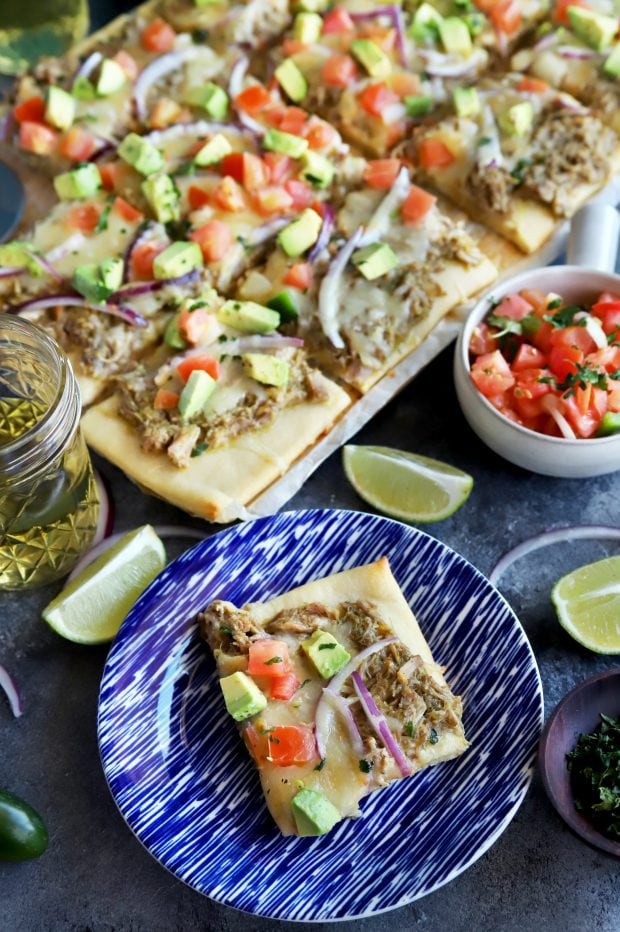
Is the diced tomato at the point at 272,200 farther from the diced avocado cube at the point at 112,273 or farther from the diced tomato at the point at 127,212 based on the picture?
the diced avocado cube at the point at 112,273

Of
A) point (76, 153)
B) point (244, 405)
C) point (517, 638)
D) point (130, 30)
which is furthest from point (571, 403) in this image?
point (130, 30)

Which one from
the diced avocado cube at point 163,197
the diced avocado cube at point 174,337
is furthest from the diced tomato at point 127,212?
the diced avocado cube at point 174,337

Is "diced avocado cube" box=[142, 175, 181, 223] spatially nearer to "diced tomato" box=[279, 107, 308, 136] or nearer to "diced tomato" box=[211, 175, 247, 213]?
"diced tomato" box=[211, 175, 247, 213]

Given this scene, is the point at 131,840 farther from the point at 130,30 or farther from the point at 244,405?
the point at 130,30

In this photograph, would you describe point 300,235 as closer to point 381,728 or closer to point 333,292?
point 333,292

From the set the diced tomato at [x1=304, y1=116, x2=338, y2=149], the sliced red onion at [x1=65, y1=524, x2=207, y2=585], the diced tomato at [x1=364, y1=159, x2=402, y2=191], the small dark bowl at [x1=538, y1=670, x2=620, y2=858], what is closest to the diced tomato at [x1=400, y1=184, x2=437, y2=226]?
the diced tomato at [x1=364, y1=159, x2=402, y2=191]

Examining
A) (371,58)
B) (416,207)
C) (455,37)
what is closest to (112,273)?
(416,207)
